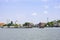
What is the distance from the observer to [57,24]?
6161 inches

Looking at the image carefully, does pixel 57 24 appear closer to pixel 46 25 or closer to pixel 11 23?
pixel 46 25

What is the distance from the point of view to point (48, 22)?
493 feet

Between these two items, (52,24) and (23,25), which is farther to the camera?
(23,25)

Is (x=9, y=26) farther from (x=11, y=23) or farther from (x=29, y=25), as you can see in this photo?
(x=29, y=25)

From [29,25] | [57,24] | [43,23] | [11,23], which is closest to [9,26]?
[11,23]

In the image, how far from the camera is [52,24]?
152m

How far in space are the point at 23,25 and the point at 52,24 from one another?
24.2 metres

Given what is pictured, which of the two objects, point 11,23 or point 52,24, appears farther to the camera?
point 11,23

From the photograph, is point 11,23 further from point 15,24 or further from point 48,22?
point 48,22

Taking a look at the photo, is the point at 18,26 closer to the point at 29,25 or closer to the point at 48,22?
the point at 29,25

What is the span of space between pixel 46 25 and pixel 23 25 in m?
20.9

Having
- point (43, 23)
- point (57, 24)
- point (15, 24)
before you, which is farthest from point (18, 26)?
point (57, 24)

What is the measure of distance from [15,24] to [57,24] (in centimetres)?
3311

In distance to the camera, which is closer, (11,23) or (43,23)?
(43,23)
